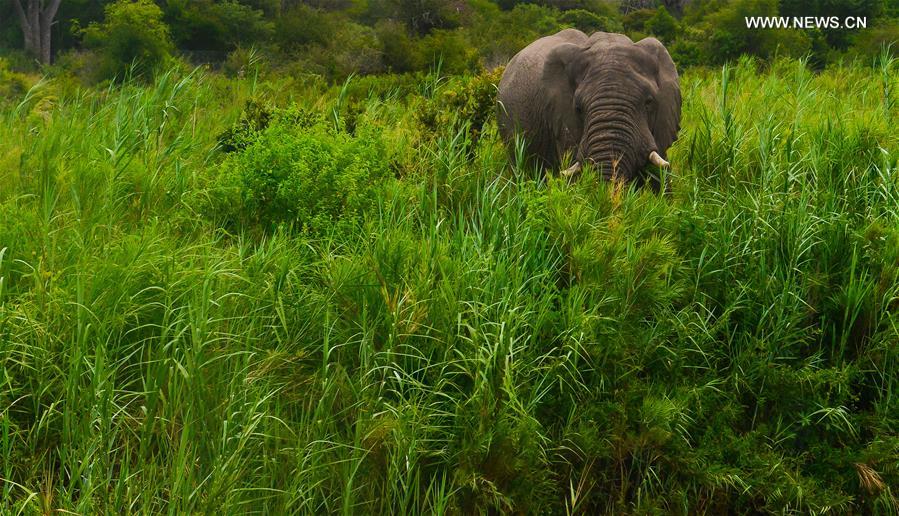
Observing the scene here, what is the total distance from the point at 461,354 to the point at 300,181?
1753 millimetres

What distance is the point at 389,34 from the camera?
50.4ft

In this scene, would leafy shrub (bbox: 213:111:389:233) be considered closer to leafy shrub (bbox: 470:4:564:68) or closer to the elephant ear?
the elephant ear

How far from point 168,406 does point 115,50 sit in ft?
36.2

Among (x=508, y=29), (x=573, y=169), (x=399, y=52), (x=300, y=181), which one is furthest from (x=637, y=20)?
(x=300, y=181)

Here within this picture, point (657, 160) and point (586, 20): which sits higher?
point (657, 160)

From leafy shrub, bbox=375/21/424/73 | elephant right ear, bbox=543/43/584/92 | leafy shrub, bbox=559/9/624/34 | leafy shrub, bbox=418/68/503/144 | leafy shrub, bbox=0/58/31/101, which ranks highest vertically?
elephant right ear, bbox=543/43/584/92

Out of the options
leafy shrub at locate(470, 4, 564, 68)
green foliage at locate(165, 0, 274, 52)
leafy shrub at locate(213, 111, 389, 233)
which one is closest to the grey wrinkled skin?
leafy shrub at locate(213, 111, 389, 233)

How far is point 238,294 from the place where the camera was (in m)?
4.43

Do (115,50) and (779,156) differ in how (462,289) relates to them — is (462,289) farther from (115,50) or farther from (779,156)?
(115,50)

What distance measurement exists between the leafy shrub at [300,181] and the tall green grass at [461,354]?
0.11 meters

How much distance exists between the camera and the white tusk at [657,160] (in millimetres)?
6571

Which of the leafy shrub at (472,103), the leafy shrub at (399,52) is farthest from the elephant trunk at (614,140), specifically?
the leafy shrub at (399,52)

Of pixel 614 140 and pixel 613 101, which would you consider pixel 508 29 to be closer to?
pixel 613 101

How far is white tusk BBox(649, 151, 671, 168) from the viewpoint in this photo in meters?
6.57
